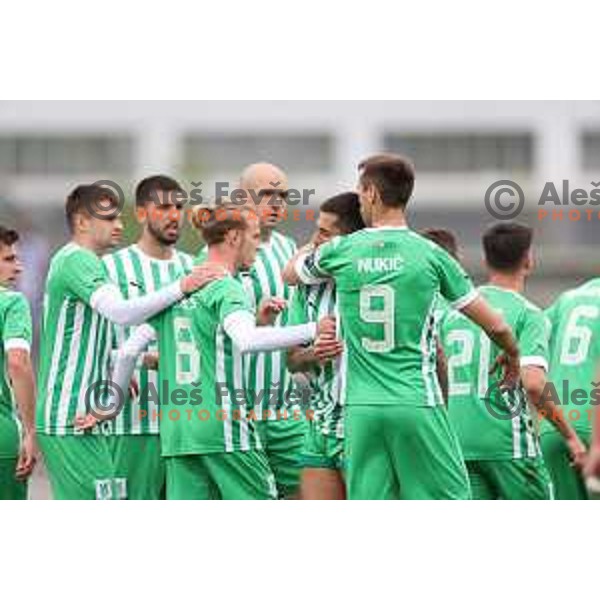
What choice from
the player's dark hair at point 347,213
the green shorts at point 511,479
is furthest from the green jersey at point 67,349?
the green shorts at point 511,479

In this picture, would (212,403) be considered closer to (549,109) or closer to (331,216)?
(331,216)

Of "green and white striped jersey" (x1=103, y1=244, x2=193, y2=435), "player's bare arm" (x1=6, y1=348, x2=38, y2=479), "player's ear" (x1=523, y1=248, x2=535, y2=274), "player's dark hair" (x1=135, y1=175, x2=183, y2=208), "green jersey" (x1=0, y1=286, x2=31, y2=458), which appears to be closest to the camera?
"player's bare arm" (x1=6, y1=348, x2=38, y2=479)

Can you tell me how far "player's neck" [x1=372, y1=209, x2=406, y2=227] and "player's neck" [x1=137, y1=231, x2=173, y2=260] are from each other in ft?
7.18

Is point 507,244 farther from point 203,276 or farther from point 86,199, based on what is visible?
point 86,199

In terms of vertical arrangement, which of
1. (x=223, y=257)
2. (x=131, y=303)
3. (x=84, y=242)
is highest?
(x=84, y=242)

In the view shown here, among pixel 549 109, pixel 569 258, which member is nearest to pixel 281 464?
pixel 569 258

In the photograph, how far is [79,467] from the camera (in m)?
11.0

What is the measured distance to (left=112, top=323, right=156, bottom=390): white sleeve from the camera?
10.9 m

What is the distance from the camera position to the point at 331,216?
10.5 m

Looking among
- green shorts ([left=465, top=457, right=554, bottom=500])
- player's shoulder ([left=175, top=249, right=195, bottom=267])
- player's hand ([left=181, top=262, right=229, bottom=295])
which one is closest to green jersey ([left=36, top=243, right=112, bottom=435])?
player's shoulder ([left=175, top=249, right=195, bottom=267])

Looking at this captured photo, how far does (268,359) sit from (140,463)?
102 cm

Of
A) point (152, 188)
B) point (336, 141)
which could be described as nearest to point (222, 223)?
point (152, 188)

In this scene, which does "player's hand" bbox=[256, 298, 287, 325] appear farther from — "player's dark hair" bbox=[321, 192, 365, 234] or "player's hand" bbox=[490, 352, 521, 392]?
"player's hand" bbox=[490, 352, 521, 392]

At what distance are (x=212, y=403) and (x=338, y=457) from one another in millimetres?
776
